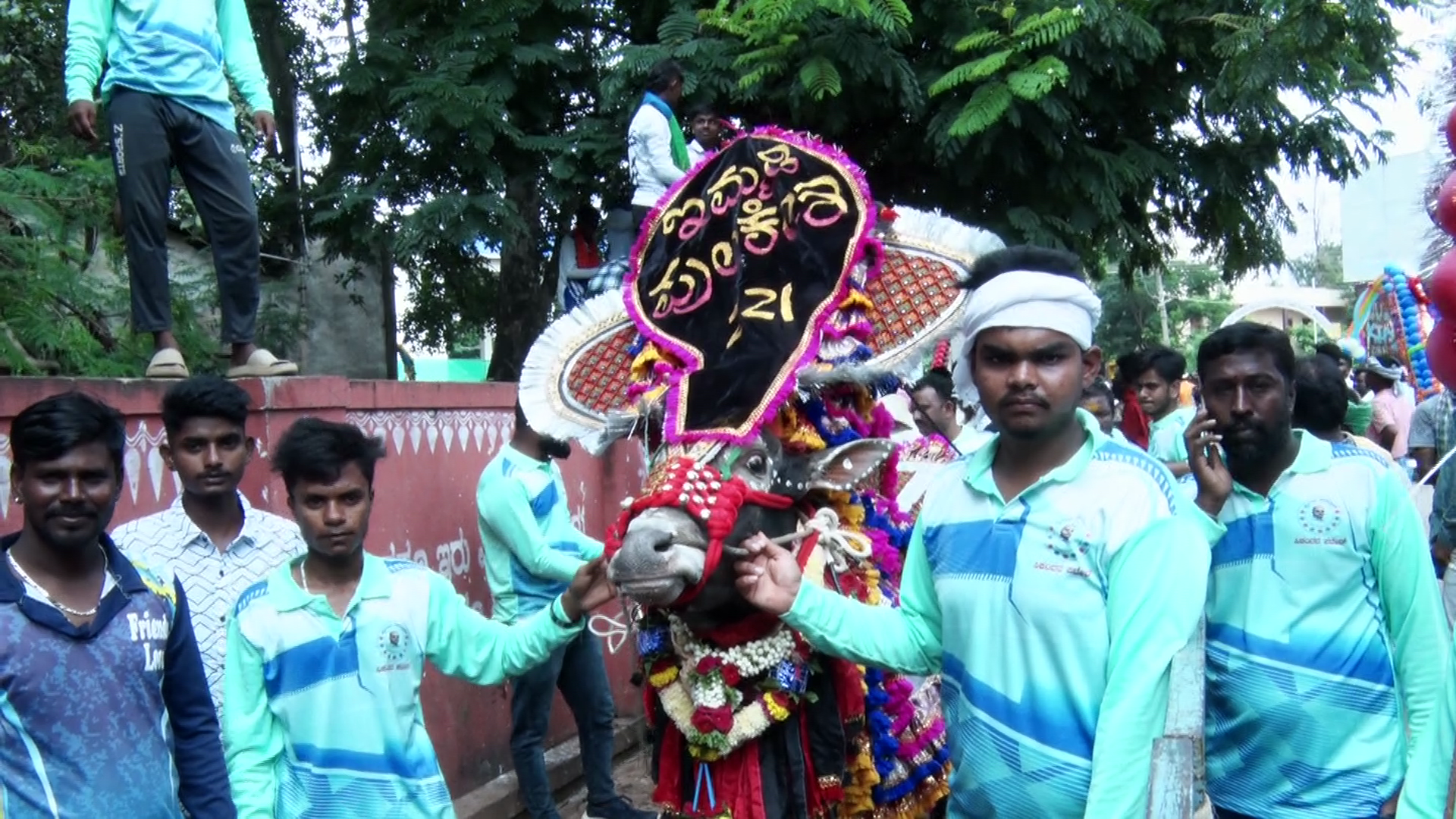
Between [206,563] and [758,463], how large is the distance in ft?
4.82

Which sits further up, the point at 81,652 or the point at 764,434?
the point at 764,434

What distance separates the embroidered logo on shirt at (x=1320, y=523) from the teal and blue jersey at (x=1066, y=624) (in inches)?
28.1

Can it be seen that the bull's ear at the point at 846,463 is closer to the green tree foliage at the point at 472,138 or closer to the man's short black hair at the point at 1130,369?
the man's short black hair at the point at 1130,369

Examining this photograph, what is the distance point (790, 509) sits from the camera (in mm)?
3449

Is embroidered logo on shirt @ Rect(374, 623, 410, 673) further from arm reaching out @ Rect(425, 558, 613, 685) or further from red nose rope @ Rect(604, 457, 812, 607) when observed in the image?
red nose rope @ Rect(604, 457, 812, 607)

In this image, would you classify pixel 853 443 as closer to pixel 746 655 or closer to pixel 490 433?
pixel 746 655

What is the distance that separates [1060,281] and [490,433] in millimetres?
4442

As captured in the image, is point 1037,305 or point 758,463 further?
point 758,463

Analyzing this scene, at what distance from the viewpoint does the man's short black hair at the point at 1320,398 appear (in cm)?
369

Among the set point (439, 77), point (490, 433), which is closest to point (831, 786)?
point (490, 433)

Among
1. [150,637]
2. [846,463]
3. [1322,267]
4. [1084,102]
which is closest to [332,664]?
[150,637]

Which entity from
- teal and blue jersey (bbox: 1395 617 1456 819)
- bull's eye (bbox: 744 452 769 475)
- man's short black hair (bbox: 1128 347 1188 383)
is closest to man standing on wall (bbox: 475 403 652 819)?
bull's eye (bbox: 744 452 769 475)

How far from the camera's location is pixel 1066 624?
2271 mm

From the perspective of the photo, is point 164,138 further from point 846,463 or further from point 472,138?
point 472,138
